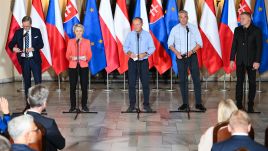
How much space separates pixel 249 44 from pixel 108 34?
3203 mm

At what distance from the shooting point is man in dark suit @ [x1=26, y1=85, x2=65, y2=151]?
4.21 meters

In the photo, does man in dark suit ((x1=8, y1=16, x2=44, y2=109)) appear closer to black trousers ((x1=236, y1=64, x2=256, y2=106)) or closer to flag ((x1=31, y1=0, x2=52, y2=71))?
flag ((x1=31, y1=0, x2=52, y2=71))

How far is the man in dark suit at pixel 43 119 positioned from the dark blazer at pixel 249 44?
14.7 feet

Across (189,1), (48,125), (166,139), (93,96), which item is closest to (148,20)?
(189,1)

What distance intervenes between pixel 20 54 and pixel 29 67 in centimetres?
28

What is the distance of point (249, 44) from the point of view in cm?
803

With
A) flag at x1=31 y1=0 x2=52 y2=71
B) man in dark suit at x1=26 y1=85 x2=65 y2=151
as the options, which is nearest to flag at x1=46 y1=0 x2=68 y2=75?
flag at x1=31 y1=0 x2=52 y2=71

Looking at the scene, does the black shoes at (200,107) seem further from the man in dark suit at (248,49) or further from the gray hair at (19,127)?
the gray hair at (19,127)

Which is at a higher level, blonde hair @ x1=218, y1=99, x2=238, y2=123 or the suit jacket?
the suit jacket

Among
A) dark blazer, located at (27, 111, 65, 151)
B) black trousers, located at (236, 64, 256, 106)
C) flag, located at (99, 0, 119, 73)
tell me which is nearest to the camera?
dark blazer, located at (27, 111, 65, 151)

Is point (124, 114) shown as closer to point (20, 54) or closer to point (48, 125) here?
point (20, 54)

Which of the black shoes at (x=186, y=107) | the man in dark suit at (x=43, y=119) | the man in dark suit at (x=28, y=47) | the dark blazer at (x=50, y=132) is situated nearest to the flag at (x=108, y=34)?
A: the man in dark suit at (x=28, y=47)

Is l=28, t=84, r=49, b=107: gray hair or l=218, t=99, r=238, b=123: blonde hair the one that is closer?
l=218, t=99, r=238, b=123: blonde hair

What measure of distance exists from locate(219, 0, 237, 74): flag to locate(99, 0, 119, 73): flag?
2227 millimetres
